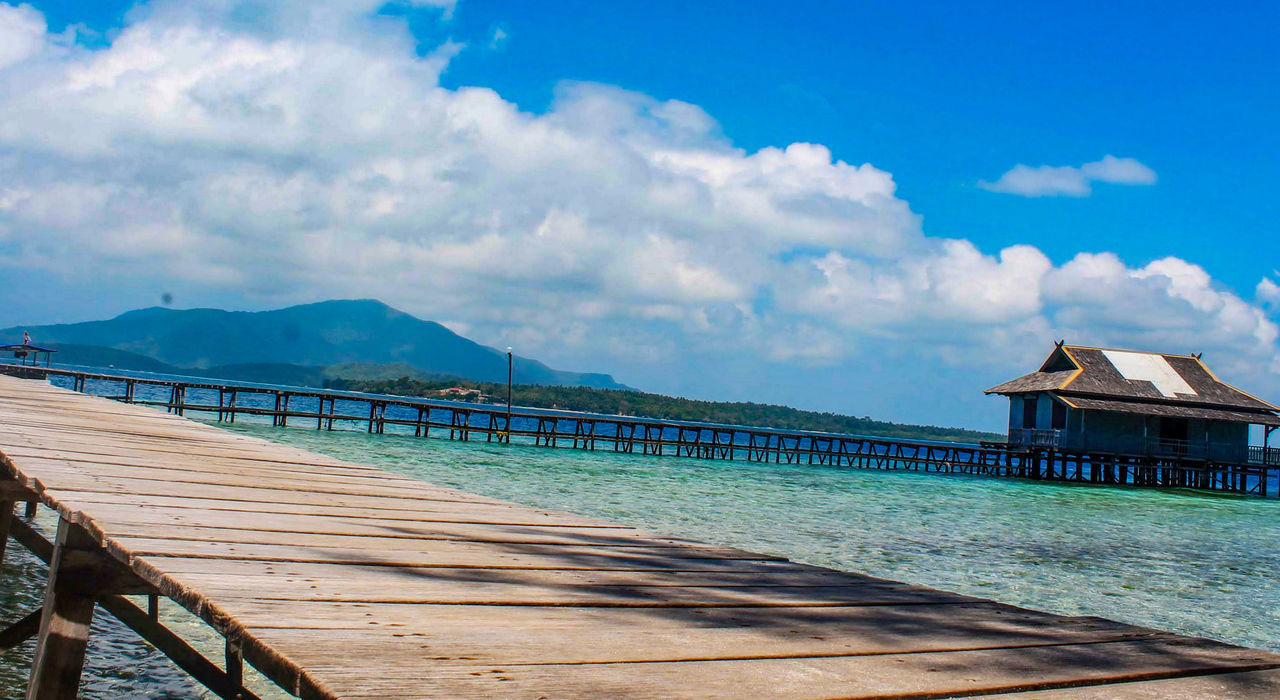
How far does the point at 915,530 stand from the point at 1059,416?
23444 mm

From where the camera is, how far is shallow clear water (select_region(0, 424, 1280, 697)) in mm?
9344

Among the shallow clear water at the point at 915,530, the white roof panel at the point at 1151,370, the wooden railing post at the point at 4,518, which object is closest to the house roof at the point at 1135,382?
the white roof panel at the point at 1151,370

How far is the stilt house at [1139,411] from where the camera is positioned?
115 ft

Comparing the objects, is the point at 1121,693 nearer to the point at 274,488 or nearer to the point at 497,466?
the point at 274,488

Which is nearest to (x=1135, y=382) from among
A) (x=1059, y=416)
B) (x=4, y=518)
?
(x=1059, y=416)

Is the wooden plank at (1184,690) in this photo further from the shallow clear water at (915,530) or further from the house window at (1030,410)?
the house window at (1030,410)

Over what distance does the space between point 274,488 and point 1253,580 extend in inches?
554

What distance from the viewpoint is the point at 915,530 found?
52.6 ft

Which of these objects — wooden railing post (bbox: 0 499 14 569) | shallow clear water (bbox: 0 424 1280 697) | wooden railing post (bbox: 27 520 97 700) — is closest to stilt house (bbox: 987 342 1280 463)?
shallow clear water (bbox: 0 424 1280 697)

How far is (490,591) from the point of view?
7.11 ft

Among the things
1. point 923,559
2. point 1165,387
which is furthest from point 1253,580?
point 1165,387

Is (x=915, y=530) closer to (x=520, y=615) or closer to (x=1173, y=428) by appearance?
(x=520, y=615)

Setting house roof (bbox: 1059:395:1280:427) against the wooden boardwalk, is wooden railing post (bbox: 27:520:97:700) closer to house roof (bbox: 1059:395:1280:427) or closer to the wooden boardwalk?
the wooden boardwalk

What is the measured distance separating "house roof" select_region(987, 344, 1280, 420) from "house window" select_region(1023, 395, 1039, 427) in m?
0.67
